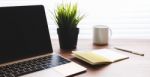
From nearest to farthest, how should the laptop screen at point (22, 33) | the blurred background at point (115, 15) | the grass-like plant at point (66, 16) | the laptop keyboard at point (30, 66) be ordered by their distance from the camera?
the laptop keyboard at point (30, 66) < the laptop screen at point (22, 33) < the grass-like plant at point (66, 16) < the blurred background at point (115, 15)

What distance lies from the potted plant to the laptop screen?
0.40 feet

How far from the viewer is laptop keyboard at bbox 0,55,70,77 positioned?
2.45 feet

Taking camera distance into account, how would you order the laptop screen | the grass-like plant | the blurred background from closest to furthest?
the laptop screen → the grass-like plant → the blurred background

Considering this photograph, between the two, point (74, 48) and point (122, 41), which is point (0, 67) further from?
point (122, 41)

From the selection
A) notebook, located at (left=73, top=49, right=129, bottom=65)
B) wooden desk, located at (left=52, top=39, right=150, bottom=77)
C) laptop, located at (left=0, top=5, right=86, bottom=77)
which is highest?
laptop, located at (left=0, top=5, right=86, bottom=77)

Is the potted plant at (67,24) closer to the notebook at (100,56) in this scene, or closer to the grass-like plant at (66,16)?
the grass-like plant at (66,16)

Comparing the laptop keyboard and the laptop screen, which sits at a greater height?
the laptop screen

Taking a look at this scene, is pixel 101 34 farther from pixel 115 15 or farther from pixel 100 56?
pixel 115 15

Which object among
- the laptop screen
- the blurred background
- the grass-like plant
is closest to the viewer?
the laptop screen

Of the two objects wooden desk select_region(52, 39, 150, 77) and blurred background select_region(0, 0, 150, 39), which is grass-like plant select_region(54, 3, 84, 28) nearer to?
wooden desk select_region(52, 39, 150, 77)

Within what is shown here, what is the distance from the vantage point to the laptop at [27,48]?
77cm

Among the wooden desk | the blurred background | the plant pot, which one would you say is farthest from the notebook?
the blurred background

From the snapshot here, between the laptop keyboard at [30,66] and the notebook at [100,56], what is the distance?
9 cm

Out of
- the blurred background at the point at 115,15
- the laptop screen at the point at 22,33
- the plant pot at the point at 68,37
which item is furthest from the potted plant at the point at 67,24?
the blurred background at the point at 115,15
